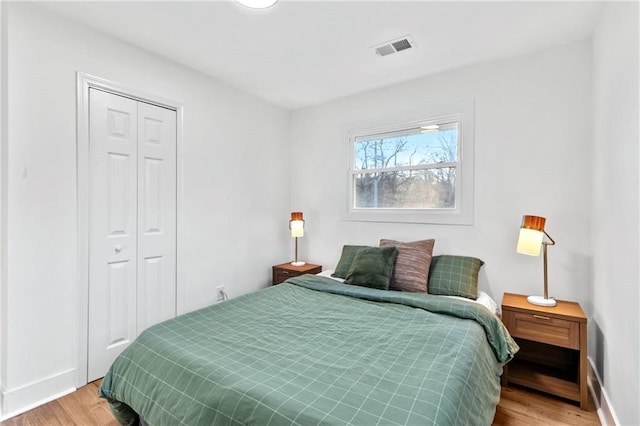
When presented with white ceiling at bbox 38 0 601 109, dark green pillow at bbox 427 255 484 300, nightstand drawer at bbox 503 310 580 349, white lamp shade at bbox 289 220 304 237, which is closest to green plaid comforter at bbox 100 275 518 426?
nightstand drawer at bbox 503 310 580 349

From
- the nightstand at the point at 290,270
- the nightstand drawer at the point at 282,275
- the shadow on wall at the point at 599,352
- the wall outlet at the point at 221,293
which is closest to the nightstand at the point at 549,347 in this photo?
the shadow on wall at the point at 599,352

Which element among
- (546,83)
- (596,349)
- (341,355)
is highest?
(546,83)

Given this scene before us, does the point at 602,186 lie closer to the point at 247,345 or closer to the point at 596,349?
the point at 596,349

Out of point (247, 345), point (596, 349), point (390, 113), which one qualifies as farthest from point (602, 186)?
point (247, 345)

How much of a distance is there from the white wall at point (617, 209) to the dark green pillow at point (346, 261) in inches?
71.8

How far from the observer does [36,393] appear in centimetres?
200

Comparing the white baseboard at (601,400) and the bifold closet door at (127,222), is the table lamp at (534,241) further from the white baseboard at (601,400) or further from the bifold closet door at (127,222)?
the bifold closet door at (127,222)

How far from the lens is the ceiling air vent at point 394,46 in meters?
2.40

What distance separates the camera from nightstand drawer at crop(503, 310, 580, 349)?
6.63 ft

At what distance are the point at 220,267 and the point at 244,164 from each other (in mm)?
1160

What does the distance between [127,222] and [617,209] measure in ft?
10.6

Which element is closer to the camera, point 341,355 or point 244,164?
point 341,355

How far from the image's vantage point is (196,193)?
2.99 meters

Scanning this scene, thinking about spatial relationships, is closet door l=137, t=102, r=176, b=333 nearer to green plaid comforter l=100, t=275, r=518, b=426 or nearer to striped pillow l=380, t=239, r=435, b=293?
green plaid comforter l=100, t=275, r=518, b=426
